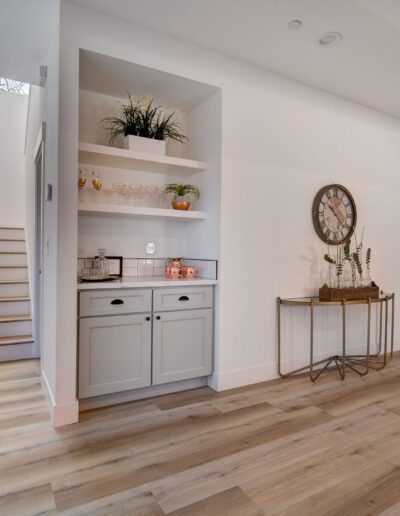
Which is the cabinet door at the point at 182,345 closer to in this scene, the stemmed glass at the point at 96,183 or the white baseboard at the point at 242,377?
the white baseboard at the point at 242,377

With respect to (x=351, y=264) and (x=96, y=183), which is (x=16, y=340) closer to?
(x=96, y=183)

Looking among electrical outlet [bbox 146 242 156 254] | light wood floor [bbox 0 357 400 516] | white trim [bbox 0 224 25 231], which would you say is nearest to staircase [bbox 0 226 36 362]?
white trim [bbox 0 224 25 231]

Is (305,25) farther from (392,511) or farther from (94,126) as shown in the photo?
(392,511)

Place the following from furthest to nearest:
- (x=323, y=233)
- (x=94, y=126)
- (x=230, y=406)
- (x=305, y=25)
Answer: (x=323, y=233) → (x=94, y=126) → (x=230, y=406) → (x=305, y=25)

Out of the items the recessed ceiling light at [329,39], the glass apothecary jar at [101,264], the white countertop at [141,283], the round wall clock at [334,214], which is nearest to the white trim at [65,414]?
the white countertop at [141,283]

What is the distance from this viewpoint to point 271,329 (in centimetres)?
321

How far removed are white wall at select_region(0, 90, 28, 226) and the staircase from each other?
99 centimetres

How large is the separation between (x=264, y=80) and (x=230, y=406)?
8.96ft

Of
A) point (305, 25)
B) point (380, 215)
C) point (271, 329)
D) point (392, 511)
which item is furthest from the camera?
point (380, 215)

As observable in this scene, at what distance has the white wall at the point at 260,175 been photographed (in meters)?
2.70

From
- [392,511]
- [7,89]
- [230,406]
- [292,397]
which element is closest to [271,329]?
[292,397]

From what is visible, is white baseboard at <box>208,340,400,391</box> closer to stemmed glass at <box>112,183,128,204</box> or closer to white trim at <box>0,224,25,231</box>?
stemmed glass at <box>112,183,128,204</box>

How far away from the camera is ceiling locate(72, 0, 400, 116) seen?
2.31 m

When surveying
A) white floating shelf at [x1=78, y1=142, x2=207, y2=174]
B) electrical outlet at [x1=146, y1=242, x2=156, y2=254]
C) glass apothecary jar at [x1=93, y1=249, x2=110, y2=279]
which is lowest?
glass apothecary jar at [x1=93, y1=249, x2=110, y2=279]
